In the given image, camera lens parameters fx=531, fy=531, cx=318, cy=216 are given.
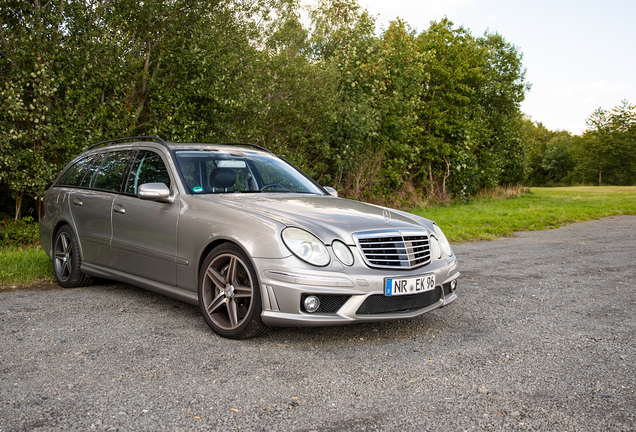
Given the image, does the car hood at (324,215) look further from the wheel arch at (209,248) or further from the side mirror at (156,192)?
the side mirror at (156,192)

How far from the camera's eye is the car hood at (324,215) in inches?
157

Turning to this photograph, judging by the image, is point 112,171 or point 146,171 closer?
point 146,171

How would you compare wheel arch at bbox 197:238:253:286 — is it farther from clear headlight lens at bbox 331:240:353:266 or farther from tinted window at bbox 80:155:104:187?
tinted window at bbox 80:155:104:187

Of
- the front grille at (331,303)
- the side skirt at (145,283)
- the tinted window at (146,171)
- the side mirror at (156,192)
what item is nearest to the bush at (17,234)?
the side skirt at (145,283)

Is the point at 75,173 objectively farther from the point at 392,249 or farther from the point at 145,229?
the point at 392,249

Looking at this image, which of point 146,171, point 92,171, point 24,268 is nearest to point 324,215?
point 146,171

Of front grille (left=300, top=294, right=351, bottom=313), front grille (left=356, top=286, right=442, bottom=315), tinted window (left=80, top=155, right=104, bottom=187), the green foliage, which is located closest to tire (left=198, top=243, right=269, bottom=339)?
front grille (left=300, top=294, right=351, bottom=313)

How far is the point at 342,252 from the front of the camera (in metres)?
3.89

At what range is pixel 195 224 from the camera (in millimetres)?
4418

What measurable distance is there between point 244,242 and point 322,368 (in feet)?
3.59

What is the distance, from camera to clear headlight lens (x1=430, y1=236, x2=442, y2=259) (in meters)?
4.50

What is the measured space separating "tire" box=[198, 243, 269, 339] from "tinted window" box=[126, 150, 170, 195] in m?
1.20

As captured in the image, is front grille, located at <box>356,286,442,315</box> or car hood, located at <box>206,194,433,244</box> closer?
front grille, located at <box>356,286,442,315</box>

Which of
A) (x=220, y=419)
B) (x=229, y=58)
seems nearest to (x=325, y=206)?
(x=220, y=419)
